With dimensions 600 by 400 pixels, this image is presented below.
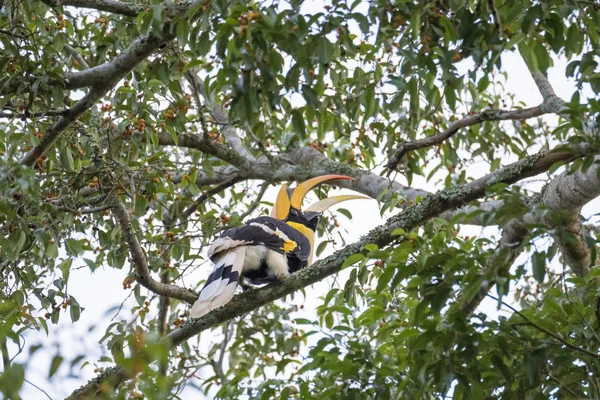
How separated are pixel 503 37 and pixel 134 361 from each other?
1885 millimetres

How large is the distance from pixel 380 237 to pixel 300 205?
1.65 metres

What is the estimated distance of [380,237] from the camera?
10.9ft

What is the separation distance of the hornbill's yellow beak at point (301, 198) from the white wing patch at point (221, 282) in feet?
2.93

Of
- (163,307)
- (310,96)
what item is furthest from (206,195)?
(310,96)

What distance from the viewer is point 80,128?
12.2 ft

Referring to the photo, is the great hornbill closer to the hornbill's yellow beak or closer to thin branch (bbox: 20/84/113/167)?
the hornbill's yellow beak

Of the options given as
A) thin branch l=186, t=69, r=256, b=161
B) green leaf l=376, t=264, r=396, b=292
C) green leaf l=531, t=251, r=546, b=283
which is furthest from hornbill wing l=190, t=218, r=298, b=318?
green leaf l=531, t=251, r=546, b=283

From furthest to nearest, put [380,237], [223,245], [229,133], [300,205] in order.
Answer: [229,133] < [300,205] < [223,245] < [380,237]

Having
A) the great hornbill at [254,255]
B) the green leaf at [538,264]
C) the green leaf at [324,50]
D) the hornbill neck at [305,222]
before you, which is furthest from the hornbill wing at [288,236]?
the green leaf at [538,264]

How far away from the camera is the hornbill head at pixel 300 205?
4.78 metres

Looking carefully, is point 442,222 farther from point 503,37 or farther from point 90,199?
point 90,199

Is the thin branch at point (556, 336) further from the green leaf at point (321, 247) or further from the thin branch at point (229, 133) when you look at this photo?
the thin branch at point (229, 133)

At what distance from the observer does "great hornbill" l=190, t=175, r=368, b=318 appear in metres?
3.58

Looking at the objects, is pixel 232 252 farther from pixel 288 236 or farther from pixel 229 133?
pixel 229 133
